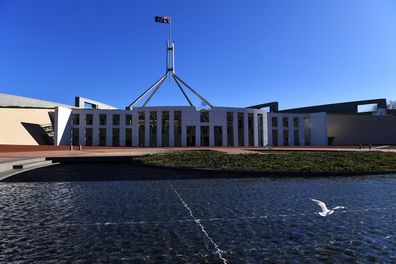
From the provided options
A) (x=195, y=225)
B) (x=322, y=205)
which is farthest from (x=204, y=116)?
(x=195, y=225)

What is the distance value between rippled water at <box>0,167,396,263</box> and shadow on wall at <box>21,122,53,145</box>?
39.6 meters

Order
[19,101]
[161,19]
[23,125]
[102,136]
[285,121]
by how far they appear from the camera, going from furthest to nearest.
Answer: [285,121]
[19,101]
[161,19]
[102,136]
[23,125]

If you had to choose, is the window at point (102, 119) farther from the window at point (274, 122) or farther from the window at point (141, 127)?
the window at point (274, 122)

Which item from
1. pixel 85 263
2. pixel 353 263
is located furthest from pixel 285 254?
pixel 85 263

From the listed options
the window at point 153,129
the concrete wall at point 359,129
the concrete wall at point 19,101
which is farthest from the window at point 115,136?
the concrete wall at point 359,129

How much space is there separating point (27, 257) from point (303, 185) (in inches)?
332

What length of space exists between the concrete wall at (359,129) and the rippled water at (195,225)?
194ft

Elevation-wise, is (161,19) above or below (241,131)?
above

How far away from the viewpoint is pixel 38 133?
48781mm

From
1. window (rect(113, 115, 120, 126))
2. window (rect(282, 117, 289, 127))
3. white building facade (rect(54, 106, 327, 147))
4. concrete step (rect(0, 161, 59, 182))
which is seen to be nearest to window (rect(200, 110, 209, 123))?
white building facade (rect(54, 106, 327, 147))

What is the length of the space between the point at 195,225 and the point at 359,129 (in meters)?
67.3

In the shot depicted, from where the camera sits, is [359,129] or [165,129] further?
[359,129]

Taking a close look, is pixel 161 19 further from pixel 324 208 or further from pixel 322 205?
pixel 324 208

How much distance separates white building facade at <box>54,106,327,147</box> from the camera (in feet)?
170
